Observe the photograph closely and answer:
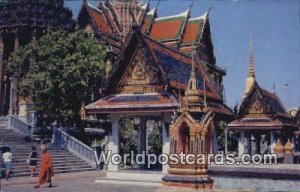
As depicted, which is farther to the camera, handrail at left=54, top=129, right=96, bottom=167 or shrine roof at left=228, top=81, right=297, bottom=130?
shrine roof at left=228, top=81, right=297, bottom=130

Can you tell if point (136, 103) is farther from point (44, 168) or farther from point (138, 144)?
point (138, 144)

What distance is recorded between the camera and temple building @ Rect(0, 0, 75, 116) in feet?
120

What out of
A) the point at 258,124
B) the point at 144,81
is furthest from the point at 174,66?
the point at 258,124

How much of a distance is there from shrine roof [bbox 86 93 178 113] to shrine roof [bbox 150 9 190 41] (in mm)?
26828

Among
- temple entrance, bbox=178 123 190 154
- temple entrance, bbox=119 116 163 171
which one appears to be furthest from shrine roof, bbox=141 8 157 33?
temple entrance, bbox=178 123 190 154

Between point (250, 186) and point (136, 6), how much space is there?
4257 centimetres

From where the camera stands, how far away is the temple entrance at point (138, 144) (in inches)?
837

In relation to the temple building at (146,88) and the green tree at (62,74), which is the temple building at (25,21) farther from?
the temple building at (146,88)

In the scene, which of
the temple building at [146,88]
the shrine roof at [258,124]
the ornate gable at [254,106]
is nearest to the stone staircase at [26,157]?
the temple building at [146,88]

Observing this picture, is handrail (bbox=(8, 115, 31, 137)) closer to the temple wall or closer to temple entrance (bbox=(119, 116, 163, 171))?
temple entrance (bbox=(119, 116, 163, 171))

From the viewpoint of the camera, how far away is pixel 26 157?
73.6 ft

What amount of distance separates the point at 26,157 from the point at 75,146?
13.5 ft

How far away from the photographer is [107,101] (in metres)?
17.8

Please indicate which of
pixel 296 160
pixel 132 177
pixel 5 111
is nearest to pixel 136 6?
pixel 5 111
